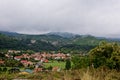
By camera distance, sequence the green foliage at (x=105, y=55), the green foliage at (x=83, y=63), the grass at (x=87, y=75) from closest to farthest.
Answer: the grass at (x=87, y=75) < the green foliage at (x=105, y=55) < the green foliage at (x=83, y=63)

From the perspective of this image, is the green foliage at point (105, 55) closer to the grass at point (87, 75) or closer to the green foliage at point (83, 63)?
the green foliage at point (83, 63)

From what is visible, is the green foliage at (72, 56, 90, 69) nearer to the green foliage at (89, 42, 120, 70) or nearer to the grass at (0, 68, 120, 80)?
the green foliage at (89, 42, 120, 70)

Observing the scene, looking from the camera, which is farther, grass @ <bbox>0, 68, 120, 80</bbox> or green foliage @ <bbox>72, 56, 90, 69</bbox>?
green foliage @ <bbox>72, 56, 90, 69</bbox>

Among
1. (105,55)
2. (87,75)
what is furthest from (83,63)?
(87,75)

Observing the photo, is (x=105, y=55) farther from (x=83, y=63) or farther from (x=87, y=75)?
(x=87, y=75)

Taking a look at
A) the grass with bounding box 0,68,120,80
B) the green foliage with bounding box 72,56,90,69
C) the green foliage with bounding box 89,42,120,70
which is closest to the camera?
the grass with bounding box 0,68,120,80

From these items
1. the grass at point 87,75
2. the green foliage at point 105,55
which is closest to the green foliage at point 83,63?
the green foliage at point 105,55

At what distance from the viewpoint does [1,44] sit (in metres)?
145

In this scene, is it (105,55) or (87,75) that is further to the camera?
(105,55)

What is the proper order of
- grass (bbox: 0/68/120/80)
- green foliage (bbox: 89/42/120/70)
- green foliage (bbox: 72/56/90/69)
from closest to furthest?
grass (bbox: 0/68/120/80) → green foliage (bbox: 89/42/120/70) → green foliage (bbox: 72/56/90/69)

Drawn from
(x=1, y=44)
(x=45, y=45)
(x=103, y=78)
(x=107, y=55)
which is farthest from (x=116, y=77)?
(x=45, y=45)

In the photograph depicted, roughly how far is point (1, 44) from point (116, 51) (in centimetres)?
13032

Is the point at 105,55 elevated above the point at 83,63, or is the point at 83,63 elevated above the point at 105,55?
the point at 105,55

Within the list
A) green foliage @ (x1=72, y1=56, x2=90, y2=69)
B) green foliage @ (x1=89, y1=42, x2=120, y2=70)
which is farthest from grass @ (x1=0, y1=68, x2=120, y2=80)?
green foliage @ (x1=72, y1=56, x2=90, y2=69)
